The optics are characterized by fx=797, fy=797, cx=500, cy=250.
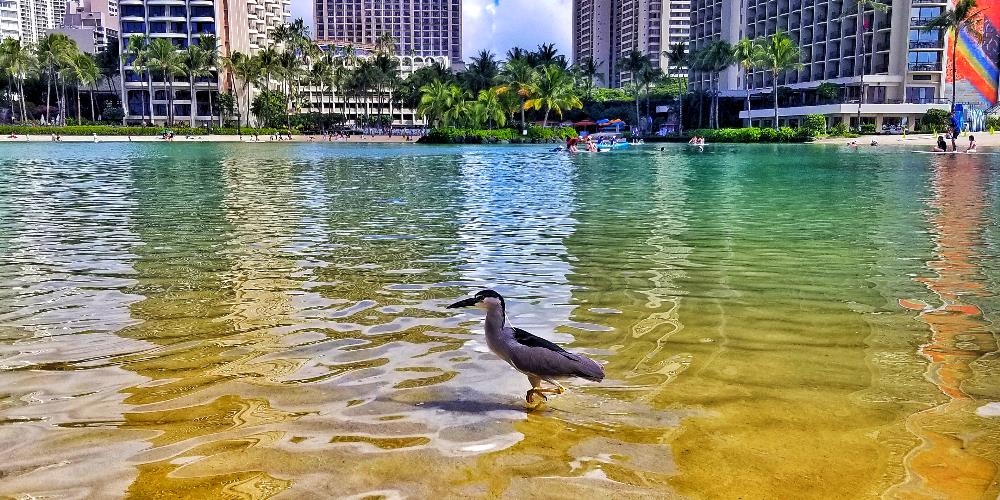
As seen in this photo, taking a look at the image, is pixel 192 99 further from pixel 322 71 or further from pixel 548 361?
pixel 548 361

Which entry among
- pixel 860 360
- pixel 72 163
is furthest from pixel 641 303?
pixel 72 163

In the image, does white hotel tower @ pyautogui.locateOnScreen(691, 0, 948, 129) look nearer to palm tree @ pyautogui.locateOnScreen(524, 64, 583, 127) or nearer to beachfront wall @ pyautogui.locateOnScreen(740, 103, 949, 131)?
beachfront wall @ pyautogui.locateOnScreen(740, 103, 949, 131)

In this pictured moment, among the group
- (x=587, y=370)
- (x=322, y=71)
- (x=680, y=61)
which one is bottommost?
(x=587, y=370)

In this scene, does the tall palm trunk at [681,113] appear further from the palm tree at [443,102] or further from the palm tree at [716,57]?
the palm tree at [443,102]

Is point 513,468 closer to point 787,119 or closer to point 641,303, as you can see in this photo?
point 641,303

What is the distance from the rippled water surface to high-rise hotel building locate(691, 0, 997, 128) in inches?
3695

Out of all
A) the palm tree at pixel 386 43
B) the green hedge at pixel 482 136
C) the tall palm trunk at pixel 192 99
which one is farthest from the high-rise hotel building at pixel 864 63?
the tall palm trunk at pixel 192 99

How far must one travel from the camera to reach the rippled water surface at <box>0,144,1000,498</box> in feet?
15.8

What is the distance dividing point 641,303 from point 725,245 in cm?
521

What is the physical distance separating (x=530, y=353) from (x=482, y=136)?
92704 mm

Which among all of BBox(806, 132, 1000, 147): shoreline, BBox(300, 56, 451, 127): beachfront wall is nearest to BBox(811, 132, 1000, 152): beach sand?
BBox(806, 132, 1000, 147): shoreline

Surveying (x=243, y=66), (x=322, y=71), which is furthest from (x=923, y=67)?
(x=243, y=66)

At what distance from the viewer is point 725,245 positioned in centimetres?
1395

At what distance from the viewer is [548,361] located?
536 cm
